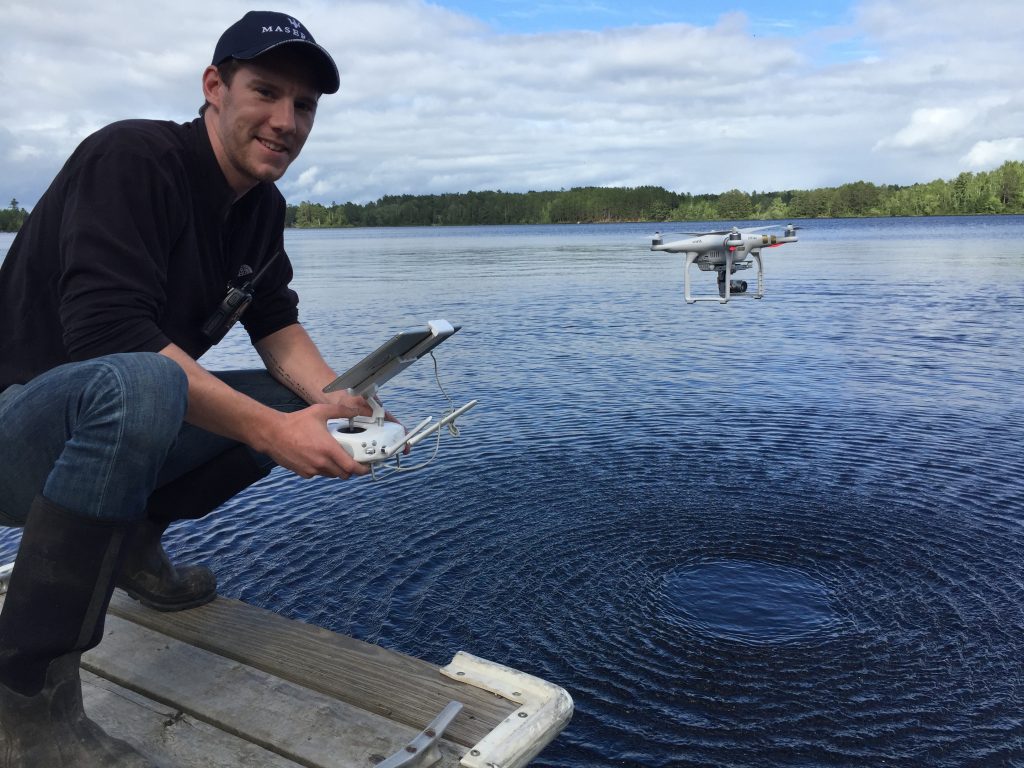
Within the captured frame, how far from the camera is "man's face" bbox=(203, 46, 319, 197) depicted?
3500mm

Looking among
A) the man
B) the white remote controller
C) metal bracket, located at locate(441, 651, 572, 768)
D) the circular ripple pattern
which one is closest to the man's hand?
the man

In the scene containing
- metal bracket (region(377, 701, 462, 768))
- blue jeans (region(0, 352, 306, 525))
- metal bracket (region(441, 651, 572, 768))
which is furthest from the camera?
metal bracket (region(441, 651, 572, 768))

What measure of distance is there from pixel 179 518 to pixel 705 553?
526cm

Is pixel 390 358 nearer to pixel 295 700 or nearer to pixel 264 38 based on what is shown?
pixel 264 38

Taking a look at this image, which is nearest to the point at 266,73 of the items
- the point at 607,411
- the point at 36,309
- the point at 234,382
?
the point at 36,309

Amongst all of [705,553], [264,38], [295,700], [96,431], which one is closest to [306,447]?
[96,431]

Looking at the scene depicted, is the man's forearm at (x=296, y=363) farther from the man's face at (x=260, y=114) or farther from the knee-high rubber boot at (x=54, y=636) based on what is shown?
the knee-high rubber boot at (x=54, y=636)

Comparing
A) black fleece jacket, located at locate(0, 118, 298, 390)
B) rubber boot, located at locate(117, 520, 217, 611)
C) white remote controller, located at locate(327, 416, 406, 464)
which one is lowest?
rubber boot, located at locate(117, 520, 217, 611)

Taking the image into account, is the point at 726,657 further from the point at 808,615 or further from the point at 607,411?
the point at 607,411

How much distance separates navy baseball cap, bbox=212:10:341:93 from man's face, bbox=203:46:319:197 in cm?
7

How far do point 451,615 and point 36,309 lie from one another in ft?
14.7

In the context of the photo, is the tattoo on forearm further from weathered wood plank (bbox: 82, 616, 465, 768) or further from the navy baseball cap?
the navy baseball cap

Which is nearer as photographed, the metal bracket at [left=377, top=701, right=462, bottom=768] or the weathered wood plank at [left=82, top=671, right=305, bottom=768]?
the metal bracket at [left=377, top=701, right=462, bottom=768]

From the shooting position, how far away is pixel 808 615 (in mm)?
6691
